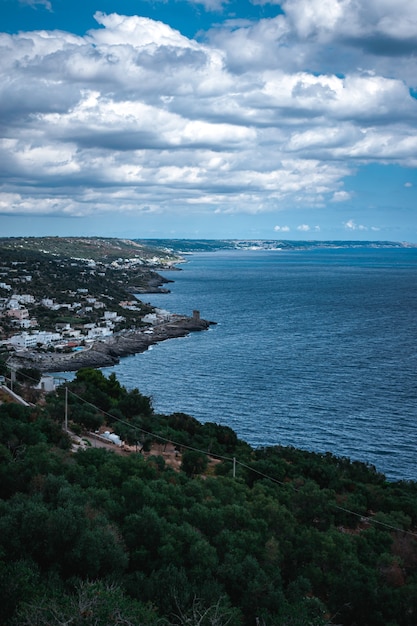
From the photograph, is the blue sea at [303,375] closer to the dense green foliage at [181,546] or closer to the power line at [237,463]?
→ the power line at [237,463]

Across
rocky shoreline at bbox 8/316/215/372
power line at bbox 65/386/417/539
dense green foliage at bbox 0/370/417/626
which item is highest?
dense green foliage at bbox 0/370/417/626

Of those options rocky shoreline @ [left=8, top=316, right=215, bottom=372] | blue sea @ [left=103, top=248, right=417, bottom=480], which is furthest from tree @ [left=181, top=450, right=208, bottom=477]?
rocky shoreline @ [left=8, top=316, right=215, bottom=372]

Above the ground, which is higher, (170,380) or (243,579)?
(243,579)

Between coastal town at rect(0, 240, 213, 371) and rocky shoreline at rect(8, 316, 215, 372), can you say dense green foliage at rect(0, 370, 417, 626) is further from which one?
coastal town at rect(0, 240, 213, 371)

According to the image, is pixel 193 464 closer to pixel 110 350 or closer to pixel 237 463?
pixel 237 463

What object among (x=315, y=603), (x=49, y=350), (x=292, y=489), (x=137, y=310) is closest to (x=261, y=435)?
(x=292, y=489)

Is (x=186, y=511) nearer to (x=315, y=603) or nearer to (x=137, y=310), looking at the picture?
(x=315, y=603)
